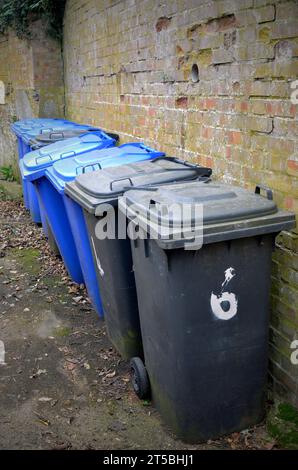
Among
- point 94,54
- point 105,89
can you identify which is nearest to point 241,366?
point 105,89

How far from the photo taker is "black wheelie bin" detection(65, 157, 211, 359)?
3359 millimetres

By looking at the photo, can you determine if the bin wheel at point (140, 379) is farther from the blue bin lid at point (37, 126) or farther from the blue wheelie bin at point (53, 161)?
the blue bin lid at point (37, 126)

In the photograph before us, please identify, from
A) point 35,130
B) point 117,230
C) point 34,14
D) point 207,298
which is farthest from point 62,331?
point 34,14

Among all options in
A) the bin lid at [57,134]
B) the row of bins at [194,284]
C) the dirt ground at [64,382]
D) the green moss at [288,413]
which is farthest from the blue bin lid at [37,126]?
the green moss at [288,413]

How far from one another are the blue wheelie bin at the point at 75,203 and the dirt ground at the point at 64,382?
34cm

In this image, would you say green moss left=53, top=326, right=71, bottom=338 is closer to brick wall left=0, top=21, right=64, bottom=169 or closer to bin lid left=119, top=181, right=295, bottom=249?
bin lid left=119, top=181, right=295, bottom=249

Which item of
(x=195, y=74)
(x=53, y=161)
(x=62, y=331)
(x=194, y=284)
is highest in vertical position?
(x=195, y=74)

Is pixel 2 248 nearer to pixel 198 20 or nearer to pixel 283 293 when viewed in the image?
pixel 198 20

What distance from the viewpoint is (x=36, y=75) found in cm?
919

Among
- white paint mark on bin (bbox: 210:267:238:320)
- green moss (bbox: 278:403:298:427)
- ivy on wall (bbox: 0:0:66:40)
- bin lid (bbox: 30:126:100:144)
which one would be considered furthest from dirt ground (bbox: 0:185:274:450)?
ivy on wall (bbox: 0:0:66:40)

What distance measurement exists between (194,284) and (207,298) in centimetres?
12

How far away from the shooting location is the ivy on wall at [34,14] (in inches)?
346

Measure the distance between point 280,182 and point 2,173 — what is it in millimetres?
9187

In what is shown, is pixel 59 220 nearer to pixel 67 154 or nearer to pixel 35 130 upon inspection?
pixel 67 154
